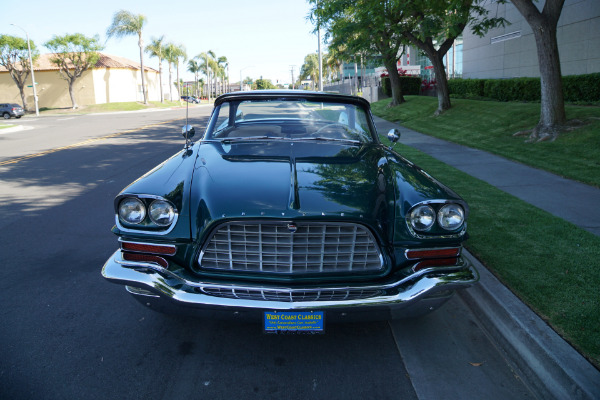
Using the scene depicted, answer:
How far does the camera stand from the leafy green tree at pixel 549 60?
10789 millimetres

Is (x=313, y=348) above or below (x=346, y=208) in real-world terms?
below

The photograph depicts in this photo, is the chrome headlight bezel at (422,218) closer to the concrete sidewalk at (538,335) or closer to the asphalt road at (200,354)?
the asphalt road at (200,354)

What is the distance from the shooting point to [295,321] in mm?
2576

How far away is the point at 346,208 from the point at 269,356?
1.06 meters

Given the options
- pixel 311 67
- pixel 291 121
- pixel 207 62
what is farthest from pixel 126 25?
pixel 311 67

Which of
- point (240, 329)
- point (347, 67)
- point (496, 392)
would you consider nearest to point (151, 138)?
point (240, 329)

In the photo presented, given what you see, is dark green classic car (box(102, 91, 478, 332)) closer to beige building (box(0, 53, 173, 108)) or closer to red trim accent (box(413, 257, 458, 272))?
red trim accent (box(413, 257, 458, 272))

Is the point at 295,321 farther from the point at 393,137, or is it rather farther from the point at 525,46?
the point at 525,46

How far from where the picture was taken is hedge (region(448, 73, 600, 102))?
15.2 m

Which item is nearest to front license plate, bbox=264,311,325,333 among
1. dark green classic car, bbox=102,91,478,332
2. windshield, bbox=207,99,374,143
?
dark green classic car, bbox=102,91,478,332

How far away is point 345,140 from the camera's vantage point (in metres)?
4.21

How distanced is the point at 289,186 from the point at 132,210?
964 mm

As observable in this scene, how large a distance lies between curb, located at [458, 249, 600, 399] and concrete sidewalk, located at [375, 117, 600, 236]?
7.28 ft

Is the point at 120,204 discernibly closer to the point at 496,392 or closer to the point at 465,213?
the point at 465,213
